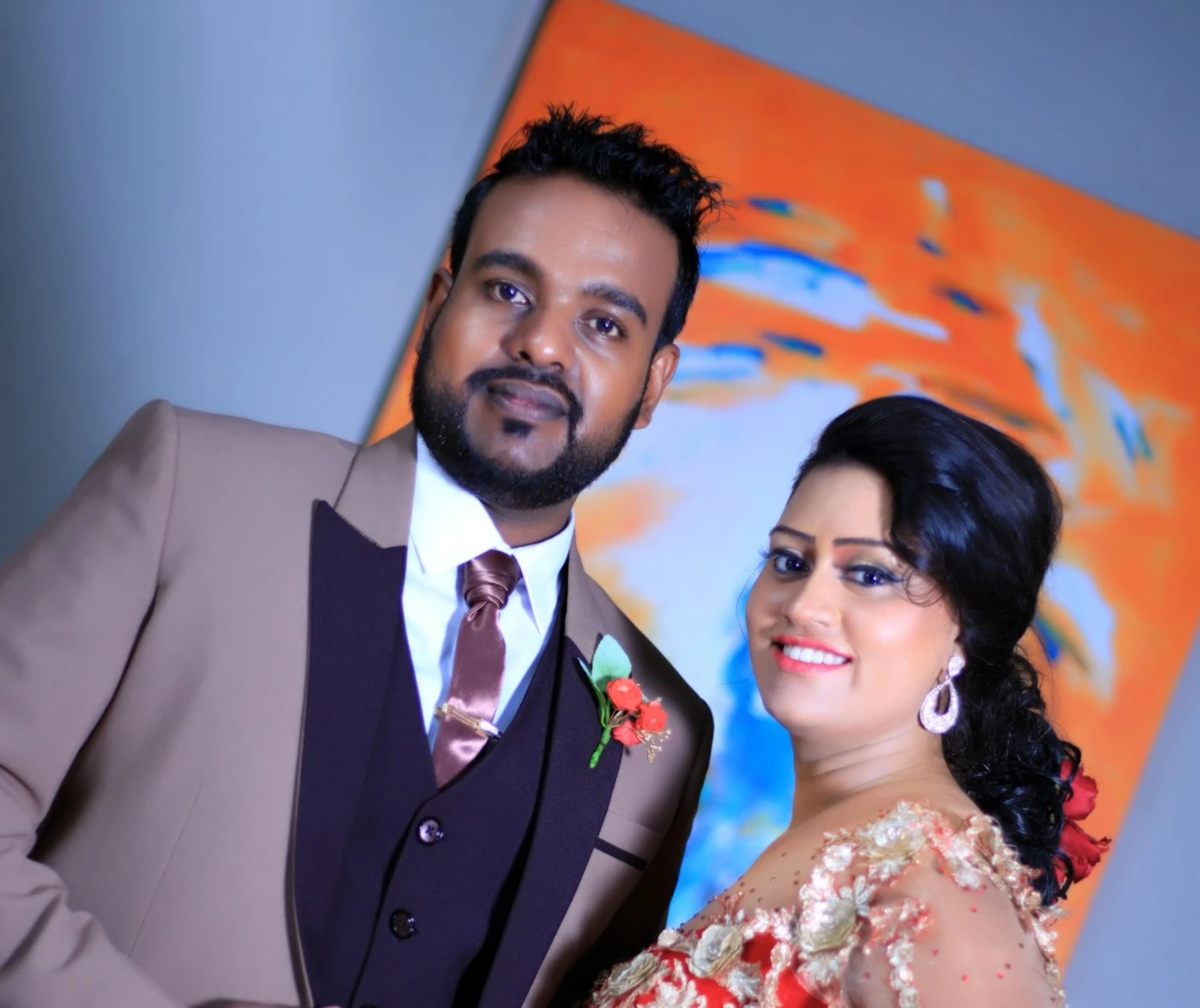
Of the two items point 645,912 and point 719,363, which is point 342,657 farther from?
point 719,363

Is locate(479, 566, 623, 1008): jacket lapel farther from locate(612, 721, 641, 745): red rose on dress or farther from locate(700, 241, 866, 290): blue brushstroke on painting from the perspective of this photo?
locate(700, 241, 866, 290): blue brushstroke on painting

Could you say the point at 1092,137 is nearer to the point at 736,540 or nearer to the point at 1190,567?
the point at 1190,567

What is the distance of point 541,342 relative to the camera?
6.52ft

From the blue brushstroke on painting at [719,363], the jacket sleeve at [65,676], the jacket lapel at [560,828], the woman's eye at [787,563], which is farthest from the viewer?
the blue brushstroke on painting at [719,363]

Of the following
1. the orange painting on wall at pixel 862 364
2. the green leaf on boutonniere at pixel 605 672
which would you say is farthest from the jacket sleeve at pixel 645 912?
the orange painting on wall at pixel 862 364

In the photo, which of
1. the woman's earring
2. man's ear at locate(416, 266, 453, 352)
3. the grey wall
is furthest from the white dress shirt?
the grey wall

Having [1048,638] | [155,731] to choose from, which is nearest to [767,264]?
[1048,638]

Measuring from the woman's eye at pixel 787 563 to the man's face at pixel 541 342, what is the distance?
0.98ft

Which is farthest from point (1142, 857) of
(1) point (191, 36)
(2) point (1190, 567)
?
A: (1) point (191, 36)

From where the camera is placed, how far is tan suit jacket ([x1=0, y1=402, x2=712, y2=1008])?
62.3 inches

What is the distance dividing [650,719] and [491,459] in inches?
18.1

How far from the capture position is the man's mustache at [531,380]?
1991mm

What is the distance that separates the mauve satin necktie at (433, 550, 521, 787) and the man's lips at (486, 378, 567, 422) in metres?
0.21

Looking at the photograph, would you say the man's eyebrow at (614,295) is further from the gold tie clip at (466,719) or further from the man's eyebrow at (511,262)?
the gold tie clip at (466,719)
